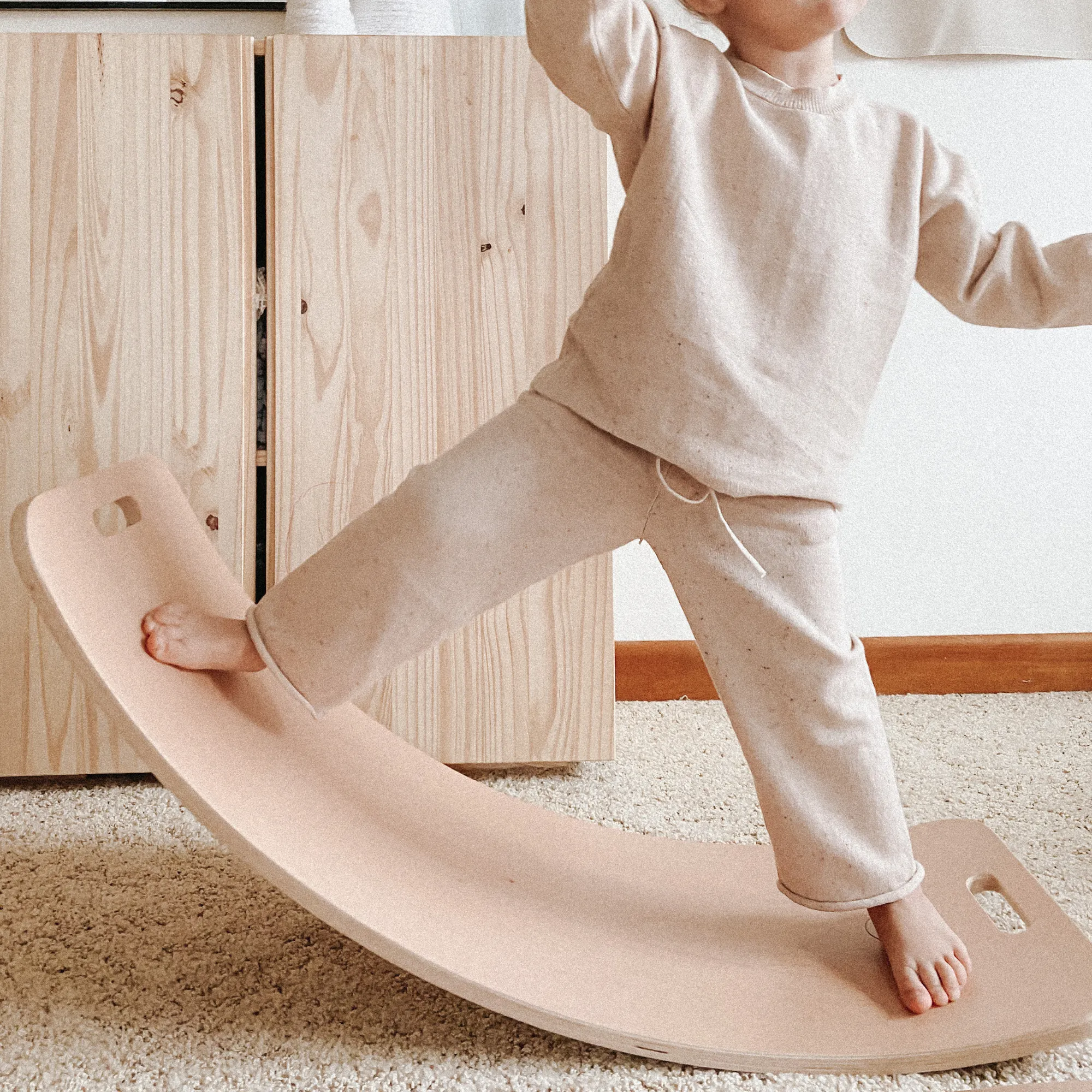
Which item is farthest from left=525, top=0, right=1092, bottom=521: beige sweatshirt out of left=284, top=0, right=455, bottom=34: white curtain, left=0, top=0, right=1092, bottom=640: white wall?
left=0, top=0, right=1092, bottom=640: white wall

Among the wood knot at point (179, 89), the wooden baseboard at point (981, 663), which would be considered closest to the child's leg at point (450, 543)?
the wood knot at point (179, 89)

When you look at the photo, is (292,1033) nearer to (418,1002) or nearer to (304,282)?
(418,1002)

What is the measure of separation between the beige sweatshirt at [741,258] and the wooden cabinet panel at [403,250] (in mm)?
353

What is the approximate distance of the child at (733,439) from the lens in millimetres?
811

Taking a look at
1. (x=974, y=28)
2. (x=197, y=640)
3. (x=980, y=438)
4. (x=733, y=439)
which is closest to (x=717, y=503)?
(x=733, y=439)

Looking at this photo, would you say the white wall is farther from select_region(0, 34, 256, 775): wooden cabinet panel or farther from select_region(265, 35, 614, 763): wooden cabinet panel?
select_region(0, 34, 256, 775): wooden cabinet panel

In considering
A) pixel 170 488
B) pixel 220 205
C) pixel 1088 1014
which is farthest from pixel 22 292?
pixel 1088 1014

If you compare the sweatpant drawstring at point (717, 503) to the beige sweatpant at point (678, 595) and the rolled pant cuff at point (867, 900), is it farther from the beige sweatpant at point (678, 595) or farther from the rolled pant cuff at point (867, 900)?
the rolled pant cuff at point (867, 900)

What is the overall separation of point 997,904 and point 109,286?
1063mm

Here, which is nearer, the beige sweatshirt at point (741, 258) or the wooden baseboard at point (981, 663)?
the beige sweatshirt at point (741, 258)

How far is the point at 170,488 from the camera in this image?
103 cm

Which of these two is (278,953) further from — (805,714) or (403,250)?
(403,250)

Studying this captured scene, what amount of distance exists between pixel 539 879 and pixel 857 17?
1.20m

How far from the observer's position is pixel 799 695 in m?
0.83
